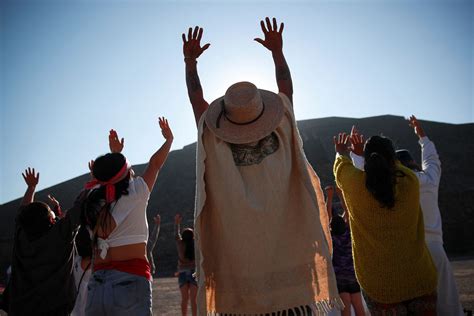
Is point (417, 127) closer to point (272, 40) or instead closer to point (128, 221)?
point (272, 40)

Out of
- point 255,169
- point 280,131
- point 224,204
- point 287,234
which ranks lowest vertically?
point 287,234

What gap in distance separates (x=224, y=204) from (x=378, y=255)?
165cm

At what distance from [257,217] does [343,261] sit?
15.5ft

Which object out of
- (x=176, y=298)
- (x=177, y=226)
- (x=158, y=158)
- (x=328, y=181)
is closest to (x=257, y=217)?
(x=158, y=158)

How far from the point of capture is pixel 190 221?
110 ft

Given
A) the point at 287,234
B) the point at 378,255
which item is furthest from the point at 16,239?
the point at 378,255

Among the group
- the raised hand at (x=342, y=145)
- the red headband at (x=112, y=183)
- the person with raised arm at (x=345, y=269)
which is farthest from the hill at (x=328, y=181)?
the red headband at (x=112, y=183)

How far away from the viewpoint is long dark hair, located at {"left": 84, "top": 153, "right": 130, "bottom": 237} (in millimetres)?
3617

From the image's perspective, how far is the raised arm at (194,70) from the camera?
141 inches

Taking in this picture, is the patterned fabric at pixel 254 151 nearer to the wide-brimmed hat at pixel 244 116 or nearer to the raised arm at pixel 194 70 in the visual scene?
the wide-brimmed hat at pixel 244 116

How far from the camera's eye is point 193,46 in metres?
3.78

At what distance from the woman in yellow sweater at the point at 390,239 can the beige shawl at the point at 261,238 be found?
1.04 metres

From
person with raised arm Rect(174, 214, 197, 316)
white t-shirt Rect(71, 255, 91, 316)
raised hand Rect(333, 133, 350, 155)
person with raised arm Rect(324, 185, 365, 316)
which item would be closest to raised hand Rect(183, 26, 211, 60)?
raised hand Rect(333, 133, 350, 155)

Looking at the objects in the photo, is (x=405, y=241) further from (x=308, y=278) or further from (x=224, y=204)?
(x=224, y=204)
